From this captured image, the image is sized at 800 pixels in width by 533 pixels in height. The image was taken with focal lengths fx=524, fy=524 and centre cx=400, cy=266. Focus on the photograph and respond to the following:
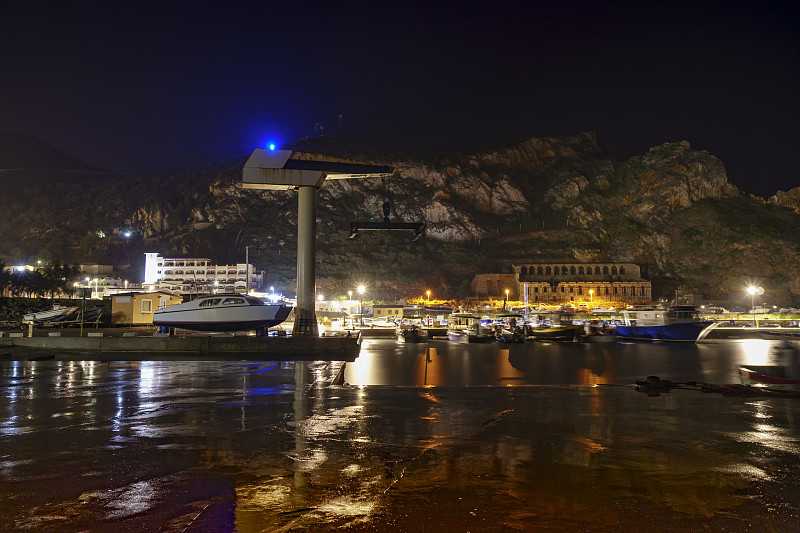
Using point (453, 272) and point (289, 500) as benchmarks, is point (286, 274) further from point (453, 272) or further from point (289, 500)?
point (289, 500)

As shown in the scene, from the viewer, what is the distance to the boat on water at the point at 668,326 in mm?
53125

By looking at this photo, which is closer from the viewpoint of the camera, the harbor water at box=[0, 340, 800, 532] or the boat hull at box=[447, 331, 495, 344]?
the harbor water at box=[0, 340, 800, 532]

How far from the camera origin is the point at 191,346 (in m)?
26.2

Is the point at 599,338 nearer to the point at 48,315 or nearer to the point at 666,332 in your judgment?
the point at 666,332

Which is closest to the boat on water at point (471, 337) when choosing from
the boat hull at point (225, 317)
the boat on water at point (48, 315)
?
the boat hull at point (225, 317)

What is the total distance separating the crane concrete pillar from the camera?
27.4 metres

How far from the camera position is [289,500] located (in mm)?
5457

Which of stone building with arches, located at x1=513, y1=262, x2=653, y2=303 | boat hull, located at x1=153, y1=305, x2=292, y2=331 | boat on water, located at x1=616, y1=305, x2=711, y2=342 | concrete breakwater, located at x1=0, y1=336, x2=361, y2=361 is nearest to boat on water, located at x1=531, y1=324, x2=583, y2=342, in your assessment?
boat on water, located at x1=616, y1=305, x2=711, y2=342

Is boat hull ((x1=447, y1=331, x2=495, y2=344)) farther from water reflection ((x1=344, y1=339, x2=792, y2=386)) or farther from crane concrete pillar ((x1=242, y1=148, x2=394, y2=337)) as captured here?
crane concrete pillar ((x1=242, y1=148, x2=394, y2=337))

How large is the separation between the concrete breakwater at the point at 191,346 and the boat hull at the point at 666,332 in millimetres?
41255

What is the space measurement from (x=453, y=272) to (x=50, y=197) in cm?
15189

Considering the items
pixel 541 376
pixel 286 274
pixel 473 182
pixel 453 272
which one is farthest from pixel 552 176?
pixel 541 376

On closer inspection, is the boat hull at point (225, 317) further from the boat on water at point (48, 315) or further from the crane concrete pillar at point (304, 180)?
the boat on water at point (48, 315)

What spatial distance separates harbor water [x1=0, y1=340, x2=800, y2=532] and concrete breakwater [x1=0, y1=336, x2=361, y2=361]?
10900 millimetres
